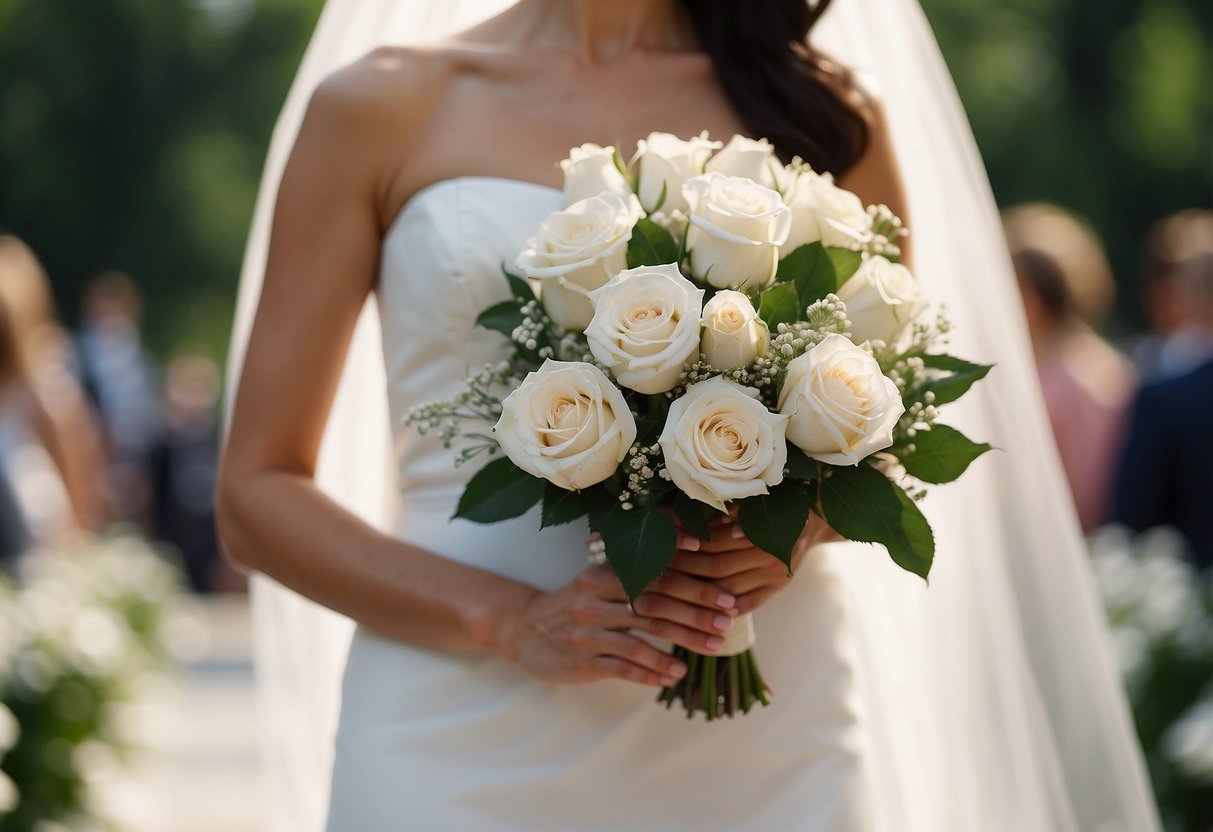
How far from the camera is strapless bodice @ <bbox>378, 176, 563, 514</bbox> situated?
8.84 ft

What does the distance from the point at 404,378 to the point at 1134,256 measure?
32.9 meters

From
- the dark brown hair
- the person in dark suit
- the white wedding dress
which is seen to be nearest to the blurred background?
the person in dark suit

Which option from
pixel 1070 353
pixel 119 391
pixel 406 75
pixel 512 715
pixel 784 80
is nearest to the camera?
pixel 512 715

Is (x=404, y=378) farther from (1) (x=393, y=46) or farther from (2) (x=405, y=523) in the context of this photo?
(1) (x=393, y=46)

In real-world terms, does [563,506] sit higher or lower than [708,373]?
lower

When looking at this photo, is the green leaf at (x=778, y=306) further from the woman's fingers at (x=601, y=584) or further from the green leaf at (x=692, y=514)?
the woman's fingers at (x=601, y=584)

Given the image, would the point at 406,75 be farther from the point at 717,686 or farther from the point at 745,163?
the point at 717,686

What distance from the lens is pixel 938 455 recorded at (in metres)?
2.36

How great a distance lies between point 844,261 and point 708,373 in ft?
0.99

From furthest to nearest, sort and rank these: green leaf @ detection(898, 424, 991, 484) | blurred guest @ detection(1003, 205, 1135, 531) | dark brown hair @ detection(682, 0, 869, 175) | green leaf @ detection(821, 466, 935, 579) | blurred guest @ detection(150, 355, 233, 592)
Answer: blurred guest @ detection(150, 355, 233, 592) < blurred guest @ detection(1003, 205, 1135, 531) < dark brown hair @ detection(682, 0, 869, 175) < green leaf @ detection(898, 424, 991, 484) < green leaf @ detection(821, 466, 935, 579)

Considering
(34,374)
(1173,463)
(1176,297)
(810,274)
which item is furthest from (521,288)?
(34,374)

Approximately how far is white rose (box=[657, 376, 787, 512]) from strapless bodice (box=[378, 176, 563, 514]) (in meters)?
0.60

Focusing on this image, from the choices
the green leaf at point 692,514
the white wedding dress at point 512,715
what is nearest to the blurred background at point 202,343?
the white wedding dress at point 512,715

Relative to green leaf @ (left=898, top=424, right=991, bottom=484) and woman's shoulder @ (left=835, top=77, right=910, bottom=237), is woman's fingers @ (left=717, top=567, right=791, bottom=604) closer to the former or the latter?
green leaf @ (left=898, top=424, right=991, bottom=484)
